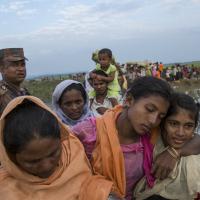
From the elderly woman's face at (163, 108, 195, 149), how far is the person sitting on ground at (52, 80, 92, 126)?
108cm

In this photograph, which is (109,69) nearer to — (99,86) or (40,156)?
(99,86)

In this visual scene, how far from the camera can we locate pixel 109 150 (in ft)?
8.14

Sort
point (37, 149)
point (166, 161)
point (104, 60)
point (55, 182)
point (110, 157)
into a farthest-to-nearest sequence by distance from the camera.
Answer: point (104, 60) → point (166, 161) → point (110, 157) → point (55, 182) → point (37, 149)

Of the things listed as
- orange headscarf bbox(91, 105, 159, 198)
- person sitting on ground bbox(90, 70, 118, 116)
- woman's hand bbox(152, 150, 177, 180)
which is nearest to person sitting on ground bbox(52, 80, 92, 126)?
orange headscarf bbox(91, 105, 159, 198)

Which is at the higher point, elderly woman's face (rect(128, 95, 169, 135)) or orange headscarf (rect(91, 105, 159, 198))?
elderly woman's face (rect(128, 95, 169, 135))

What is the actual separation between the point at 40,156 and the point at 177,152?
1053 mm

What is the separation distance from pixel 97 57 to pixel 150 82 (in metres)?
5.48

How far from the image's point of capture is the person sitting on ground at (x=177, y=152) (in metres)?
2.61

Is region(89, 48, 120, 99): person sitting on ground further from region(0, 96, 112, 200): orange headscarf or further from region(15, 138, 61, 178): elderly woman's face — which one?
region(15, 138, 61, 178): elderly woman's face

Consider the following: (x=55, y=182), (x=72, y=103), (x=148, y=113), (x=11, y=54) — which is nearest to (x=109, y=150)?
(x=148, y=113)

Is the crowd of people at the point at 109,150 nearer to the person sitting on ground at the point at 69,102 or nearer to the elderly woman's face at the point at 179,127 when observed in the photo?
the elderly woman's face at the point at 179,127

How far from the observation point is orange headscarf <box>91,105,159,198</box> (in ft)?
8.09

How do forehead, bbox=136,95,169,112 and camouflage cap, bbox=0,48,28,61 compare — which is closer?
forehead, bbox=136,95,169,112

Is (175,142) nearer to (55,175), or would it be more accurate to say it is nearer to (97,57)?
(55,175)
